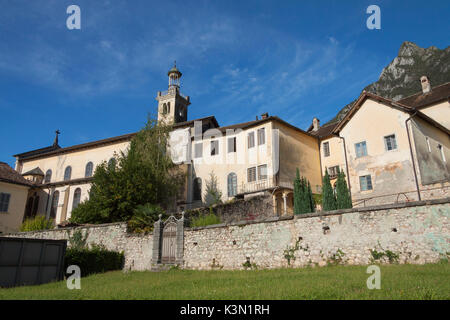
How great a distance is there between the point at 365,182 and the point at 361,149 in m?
2.61

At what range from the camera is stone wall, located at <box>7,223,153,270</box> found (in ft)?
60.8

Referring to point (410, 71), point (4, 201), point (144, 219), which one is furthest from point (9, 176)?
point (410, 71)

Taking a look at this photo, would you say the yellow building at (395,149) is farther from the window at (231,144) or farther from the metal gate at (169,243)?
the metal gate at (169,243)

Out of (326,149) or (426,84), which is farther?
(326,149)

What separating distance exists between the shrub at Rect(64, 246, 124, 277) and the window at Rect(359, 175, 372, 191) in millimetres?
17576

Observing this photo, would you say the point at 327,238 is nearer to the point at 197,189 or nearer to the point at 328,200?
the point at 328,200

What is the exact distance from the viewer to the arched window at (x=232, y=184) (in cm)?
2905

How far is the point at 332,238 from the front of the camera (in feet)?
42.4

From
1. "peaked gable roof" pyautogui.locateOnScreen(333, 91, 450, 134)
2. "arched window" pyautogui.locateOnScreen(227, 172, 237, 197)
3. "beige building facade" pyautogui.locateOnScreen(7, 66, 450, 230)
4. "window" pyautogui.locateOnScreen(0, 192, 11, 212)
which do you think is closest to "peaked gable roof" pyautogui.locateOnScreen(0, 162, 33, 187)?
"window" pyautogui.locateOnScreen(0, 192, 11, 212)

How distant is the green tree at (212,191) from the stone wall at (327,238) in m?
11.3

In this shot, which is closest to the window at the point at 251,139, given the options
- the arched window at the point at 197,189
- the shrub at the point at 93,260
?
the arched window at the point at 197,189

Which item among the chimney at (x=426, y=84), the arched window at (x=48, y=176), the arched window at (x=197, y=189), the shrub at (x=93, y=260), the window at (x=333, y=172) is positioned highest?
the chimney at (x=426, y=84)

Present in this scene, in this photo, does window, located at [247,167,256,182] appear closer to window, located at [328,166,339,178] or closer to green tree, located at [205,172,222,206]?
green tree, located at [205,172,222,206]

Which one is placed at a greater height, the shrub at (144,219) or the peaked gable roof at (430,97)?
the peaked gable roof at (430,97)
